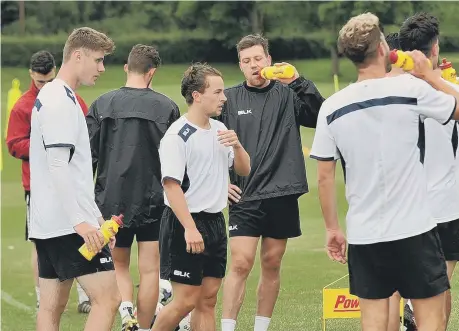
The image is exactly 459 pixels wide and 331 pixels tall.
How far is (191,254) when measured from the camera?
7.27 m

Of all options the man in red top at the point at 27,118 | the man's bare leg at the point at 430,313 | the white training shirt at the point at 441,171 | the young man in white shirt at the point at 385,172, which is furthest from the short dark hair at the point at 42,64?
the man's bare leg at the point at 430,313

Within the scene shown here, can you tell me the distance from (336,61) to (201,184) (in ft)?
105

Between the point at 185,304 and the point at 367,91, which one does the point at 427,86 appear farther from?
the point at 185,304

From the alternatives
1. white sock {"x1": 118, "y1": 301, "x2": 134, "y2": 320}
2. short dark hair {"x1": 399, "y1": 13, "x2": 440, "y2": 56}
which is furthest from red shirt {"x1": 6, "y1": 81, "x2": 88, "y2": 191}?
short dark hair {"x1": 399, "y1": 13, "x2": 440, "y2": 56}

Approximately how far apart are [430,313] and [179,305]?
6.54 feet

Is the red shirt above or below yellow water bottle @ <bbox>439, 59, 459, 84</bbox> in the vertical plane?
below

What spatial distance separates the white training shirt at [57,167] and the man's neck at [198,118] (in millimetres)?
834

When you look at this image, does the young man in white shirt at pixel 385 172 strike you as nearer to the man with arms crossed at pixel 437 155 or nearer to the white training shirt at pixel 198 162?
the man with arms crossed at pixel 437 155

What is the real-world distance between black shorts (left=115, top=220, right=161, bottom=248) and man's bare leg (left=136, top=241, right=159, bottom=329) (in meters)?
0.05

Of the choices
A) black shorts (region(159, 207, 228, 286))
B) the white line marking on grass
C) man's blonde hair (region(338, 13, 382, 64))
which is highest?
man's blonde hair (region(338, 13, 382, 64))

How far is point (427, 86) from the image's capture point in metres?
5.82

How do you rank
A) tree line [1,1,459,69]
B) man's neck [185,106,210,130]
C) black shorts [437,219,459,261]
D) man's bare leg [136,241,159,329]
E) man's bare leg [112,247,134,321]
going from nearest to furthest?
black shorts [437,219,459,261], man's neck [185,106,210,130], man's bare leg [136,241,159,329], man's bare leg [112,247,134,321], tree line [1,1,459,69]

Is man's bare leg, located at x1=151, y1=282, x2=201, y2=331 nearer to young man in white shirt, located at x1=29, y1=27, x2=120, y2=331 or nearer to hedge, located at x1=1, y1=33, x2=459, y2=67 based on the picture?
young man in white shirt, located at x1=29, y1=27, x2=120, y2=331

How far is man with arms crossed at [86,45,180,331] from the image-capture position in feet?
28.0
